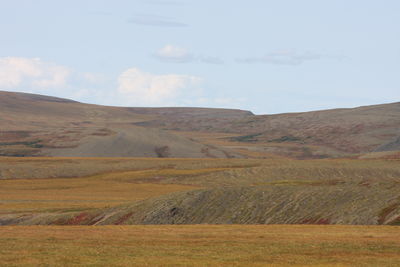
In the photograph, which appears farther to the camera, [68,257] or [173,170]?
[173,170]

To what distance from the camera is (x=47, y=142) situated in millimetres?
162375

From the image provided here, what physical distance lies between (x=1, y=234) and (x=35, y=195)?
4669cm

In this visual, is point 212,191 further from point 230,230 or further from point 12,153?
point 12,153

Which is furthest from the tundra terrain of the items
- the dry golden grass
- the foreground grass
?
the foreground grass

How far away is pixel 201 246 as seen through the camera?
3356cm

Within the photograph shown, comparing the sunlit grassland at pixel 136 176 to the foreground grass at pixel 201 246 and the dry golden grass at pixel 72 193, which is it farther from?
the foreground grass at pixel 201 246

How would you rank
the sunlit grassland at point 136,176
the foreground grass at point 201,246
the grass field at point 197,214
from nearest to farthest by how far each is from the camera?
the foreground grass at point 201,246, the grass field at point 197,214, the sunlit grassland at point 136,176

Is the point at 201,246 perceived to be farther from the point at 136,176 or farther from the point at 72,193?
the point at 136,176

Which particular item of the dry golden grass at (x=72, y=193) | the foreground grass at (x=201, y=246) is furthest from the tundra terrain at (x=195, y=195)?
the foreground grass at (x=201, y=246)

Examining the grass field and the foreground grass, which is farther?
the grass field

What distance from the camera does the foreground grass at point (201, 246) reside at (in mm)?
28500

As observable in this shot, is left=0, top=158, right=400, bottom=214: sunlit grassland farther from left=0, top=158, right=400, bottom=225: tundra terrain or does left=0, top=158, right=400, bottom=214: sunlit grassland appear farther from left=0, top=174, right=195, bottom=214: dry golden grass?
left=0, top=158, right=400, bottom=225: tundra terrain

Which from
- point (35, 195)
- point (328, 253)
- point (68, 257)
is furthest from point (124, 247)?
point (35, 195)

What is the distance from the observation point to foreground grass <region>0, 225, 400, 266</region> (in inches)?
1122
